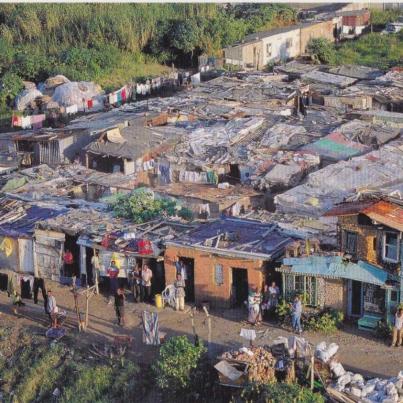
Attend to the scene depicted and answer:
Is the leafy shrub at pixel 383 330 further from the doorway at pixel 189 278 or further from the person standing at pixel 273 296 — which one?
the doorway at pixel 189 278

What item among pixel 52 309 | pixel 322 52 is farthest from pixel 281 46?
pixel 52 309

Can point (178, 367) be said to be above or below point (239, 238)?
below

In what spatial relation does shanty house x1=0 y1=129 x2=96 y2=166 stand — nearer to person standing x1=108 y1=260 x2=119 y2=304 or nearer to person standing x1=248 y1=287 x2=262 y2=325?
person standing x1=108 y1=260 x2=119 y2=304

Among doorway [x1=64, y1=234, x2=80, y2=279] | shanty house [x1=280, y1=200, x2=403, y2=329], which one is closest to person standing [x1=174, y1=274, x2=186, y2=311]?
shanty house [x1=280, y1=200, x2=403, y2=329]

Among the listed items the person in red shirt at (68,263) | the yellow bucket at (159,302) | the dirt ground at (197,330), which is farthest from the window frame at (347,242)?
the person in red shirt at (68,263)

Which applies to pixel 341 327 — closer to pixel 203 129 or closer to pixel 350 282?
pixel 350 282

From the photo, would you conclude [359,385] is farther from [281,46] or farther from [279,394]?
[281,46]
